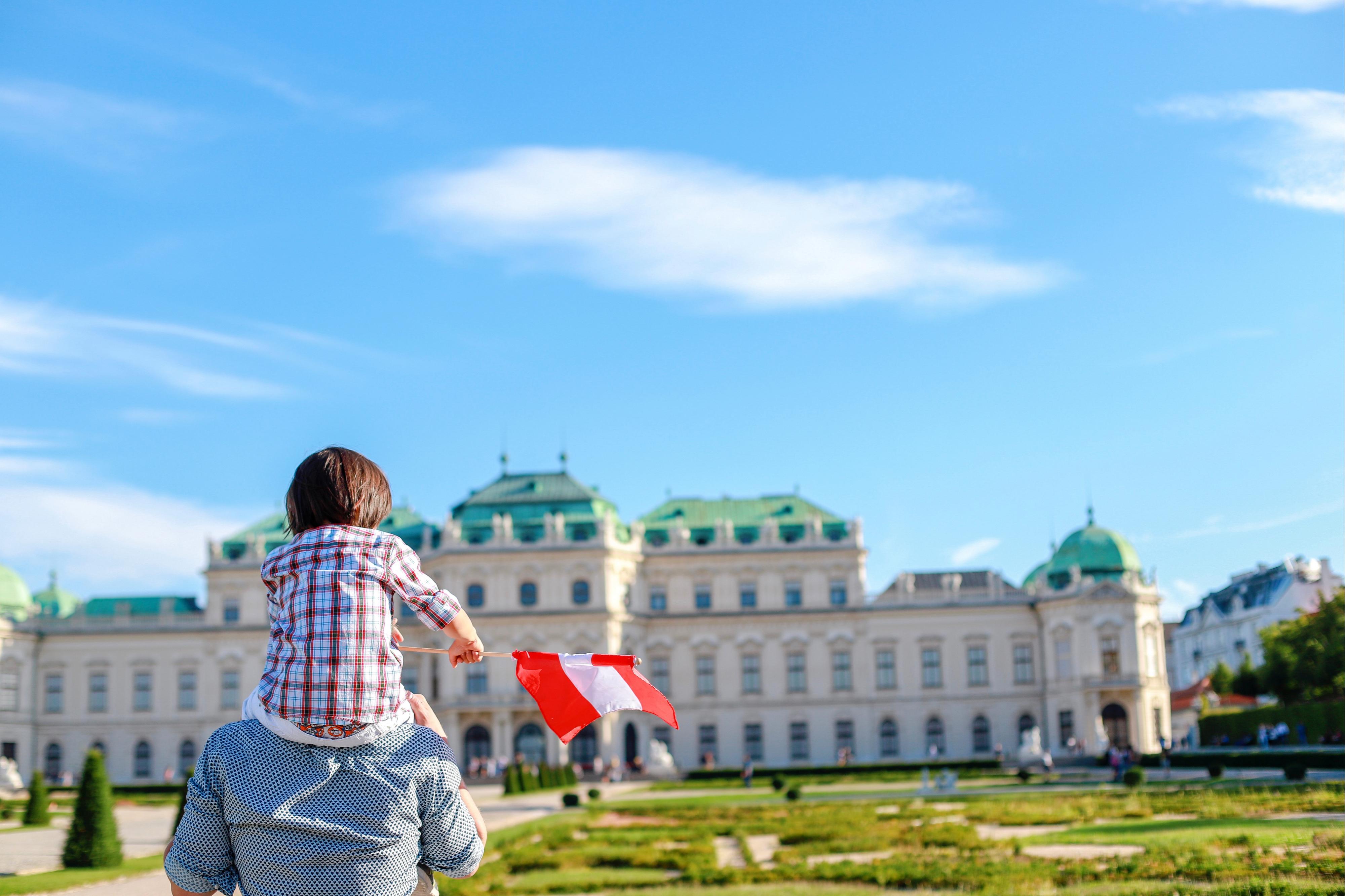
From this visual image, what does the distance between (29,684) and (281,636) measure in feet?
235

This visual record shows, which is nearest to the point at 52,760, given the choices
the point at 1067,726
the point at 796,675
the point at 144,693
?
the point at 144,693

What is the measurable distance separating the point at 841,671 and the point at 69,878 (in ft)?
163

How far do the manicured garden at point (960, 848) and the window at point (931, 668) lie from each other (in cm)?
3203

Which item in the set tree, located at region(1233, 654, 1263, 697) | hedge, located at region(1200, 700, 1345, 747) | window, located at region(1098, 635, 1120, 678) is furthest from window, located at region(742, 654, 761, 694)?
tree, located at region(1233, 654, 1263, 697)

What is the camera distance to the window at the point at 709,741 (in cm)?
6644

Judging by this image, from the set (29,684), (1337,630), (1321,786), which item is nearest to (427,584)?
(1321,786)

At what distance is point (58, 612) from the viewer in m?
72.9

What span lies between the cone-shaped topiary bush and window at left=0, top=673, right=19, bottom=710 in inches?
1302

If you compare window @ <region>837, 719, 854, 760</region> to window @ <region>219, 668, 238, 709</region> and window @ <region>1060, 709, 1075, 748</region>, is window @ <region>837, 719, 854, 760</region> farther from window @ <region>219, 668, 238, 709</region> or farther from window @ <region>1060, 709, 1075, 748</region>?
window @ <region>219, 668, 238, 709</region>

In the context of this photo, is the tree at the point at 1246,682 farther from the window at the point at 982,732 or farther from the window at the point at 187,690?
the window at the point at 187,690

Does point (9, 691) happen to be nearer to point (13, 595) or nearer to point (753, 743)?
point (13, 595)

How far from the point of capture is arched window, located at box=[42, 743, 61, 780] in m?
68.3

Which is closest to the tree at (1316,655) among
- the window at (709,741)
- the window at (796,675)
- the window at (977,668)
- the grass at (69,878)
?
the window at (977,668)

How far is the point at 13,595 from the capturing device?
70.9 meters
